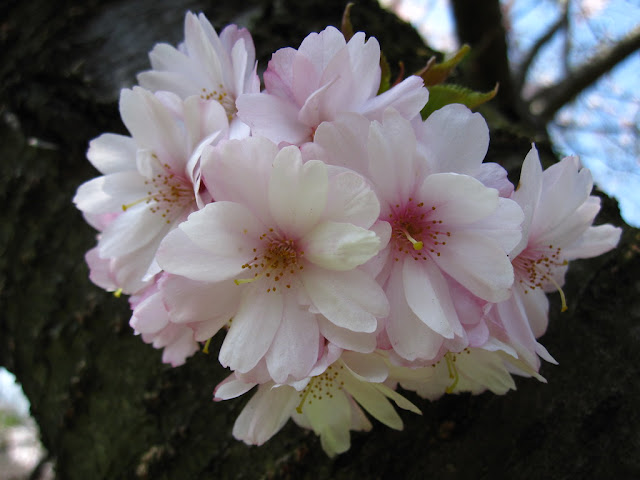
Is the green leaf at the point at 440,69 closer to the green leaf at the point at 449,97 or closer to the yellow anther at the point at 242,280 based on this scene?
the green leaf at the point at 449,97

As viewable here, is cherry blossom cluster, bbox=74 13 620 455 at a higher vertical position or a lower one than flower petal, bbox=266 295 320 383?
higher

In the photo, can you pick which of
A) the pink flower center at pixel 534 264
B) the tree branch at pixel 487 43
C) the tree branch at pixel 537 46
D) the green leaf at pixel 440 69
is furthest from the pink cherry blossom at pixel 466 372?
the tree branch at pixel 537 46

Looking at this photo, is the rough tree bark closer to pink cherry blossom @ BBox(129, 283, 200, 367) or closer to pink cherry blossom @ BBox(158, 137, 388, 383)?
pink cherry blossom @ BBox(129, 283, 200, 367)

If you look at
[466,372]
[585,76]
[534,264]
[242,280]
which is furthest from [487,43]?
[242,280]

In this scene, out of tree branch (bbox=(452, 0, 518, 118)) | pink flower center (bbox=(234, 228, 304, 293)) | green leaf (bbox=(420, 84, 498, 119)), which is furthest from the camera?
tree branch (bbox=(452, 0, 518, 118))

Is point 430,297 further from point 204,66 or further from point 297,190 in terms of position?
point 204,66

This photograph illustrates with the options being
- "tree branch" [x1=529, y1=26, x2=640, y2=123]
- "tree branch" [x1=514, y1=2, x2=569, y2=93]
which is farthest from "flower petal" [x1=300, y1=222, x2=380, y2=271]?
"tree branch" [x1=514, y1=2, x2=569, y2=93]

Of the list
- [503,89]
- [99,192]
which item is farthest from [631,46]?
[99,192]
